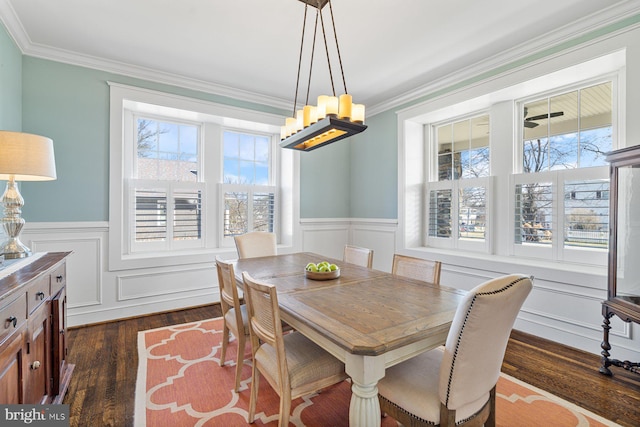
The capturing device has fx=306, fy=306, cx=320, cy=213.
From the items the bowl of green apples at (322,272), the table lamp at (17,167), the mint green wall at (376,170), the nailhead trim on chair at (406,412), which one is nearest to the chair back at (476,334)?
the nailhead trim on chair at (406,412)

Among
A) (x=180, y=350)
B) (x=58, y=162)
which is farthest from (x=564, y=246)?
(x=58, y=162)

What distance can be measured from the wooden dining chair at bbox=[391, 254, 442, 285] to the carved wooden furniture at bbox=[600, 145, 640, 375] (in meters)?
1.26

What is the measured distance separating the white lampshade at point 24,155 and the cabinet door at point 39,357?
0.76m

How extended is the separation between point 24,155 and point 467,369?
8.08 feet

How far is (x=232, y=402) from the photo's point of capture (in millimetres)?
1904

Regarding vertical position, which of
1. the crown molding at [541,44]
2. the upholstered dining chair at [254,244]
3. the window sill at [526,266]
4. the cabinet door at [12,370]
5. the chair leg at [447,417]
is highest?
the crown molding at [541,44]

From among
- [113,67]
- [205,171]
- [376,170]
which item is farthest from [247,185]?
[113,67]

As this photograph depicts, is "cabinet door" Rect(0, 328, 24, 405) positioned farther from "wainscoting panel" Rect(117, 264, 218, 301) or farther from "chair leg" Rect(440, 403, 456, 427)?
"wainscoting panel" Rect(117, 264, 218, 301)

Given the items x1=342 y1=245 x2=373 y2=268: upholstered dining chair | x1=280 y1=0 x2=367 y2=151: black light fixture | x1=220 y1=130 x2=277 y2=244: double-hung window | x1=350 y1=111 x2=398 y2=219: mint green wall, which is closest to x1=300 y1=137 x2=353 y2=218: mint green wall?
x1=350 y1=111 x2=398 y2=219: mint green wall

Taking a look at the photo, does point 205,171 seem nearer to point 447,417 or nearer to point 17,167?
point 17,167

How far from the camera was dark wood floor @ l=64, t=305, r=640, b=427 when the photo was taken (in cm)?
181

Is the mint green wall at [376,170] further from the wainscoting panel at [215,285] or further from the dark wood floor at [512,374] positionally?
the dark wood floor at [512,374]

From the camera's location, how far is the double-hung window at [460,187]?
3520 millimetres

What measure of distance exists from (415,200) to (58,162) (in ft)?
13.2
